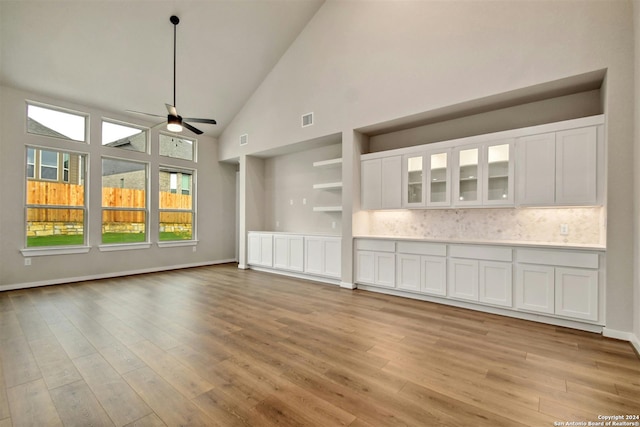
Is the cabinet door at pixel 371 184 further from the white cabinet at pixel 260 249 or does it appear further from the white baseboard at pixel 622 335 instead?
the white baseboard at pixel 622 335

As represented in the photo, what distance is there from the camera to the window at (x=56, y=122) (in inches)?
Answer: 209

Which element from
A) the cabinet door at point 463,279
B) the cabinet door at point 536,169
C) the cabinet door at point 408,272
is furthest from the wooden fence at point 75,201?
the cabinet door at point 536,169

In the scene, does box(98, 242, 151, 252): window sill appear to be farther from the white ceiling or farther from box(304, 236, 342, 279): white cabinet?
box(304, 236, 342, 279): white cabinet

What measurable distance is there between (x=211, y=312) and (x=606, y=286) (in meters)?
4.63

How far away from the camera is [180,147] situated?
732 cm

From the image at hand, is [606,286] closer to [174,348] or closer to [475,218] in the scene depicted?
[475,218]

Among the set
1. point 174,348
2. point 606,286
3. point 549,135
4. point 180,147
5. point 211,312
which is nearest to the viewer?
point 174,348

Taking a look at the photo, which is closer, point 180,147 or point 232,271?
point 232,271

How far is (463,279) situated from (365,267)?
5.21 feet

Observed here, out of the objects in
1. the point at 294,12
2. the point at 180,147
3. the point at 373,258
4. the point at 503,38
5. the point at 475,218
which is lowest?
the point at 373,258

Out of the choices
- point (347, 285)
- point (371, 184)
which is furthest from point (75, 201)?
point (371, 184)

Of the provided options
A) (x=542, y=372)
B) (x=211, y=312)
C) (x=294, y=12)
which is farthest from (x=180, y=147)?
(x=542, y=372)

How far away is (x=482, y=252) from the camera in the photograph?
3.88 m

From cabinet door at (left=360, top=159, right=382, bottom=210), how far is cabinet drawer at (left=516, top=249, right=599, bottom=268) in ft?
7.20
